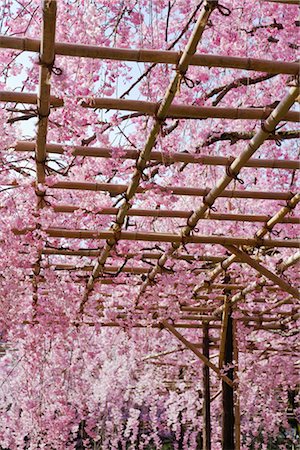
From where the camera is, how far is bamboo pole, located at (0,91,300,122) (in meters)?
2.73

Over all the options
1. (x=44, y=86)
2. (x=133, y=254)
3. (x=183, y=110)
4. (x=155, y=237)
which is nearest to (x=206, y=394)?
(x=133, y=254)

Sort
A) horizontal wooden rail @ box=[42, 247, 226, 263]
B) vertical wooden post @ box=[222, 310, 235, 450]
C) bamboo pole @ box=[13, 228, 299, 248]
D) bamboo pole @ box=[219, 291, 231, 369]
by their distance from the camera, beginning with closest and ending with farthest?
bamboo pole @ box=[13, 228, 299, 248] < horizontal wooden rail @ box=[42, 247, 226, 263] < vertical wooden post @ box=[222, 310, 235, 450] < bamboo pole @ box=[219, 291, 231, 369]

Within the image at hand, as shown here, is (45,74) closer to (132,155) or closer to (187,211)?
(132,155)

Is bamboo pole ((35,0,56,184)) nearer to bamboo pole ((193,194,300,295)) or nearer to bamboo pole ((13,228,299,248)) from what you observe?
bamboo pole ((13,228,299,248))

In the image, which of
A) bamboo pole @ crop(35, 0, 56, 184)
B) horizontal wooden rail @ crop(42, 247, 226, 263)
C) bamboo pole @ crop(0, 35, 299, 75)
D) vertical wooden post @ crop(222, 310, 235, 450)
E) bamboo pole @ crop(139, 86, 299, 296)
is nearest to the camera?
bamboo pole @ crop(35, 0, 56, 184)

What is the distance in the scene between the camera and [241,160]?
3.21 meters

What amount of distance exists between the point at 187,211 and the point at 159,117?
1.45 metres

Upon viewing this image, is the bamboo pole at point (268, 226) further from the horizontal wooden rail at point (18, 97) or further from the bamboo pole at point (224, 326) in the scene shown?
the horizontal wooden rail at point (18, 97)

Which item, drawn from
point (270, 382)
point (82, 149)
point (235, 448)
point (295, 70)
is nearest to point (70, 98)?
point (82, 149)

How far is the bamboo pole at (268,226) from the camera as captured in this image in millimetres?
3916

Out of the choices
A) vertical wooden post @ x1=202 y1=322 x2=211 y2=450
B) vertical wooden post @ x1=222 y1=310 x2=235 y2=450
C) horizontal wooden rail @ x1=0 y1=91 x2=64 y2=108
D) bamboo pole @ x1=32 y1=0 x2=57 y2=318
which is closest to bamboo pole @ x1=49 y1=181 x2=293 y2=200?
bamboo pole @ x1=32 y1=0 x2=57 y2=318

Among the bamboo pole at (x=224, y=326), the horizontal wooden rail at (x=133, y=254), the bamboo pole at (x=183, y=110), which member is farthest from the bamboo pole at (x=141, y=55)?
the bamboo pole at (x=224, y=326)

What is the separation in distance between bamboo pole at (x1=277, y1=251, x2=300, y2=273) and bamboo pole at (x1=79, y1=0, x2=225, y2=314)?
1.31 meters

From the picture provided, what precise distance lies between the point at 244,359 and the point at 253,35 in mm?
6797
